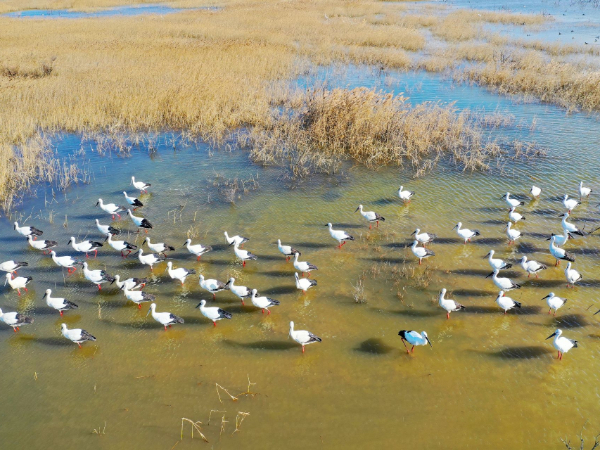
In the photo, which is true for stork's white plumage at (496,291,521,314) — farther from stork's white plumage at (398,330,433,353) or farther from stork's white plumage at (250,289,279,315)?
stork's white plumage at (250,289,279,315)

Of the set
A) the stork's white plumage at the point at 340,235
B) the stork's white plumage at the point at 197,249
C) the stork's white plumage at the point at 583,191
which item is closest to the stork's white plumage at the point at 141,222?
the stork's white plumage at the point at 197,249

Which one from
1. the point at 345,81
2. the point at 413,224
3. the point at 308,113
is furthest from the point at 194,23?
the point at 413,224

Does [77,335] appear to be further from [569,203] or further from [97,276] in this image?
[569,203]

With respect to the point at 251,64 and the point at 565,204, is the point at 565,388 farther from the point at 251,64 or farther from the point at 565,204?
the point at 251,64

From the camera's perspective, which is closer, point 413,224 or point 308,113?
point 413,224

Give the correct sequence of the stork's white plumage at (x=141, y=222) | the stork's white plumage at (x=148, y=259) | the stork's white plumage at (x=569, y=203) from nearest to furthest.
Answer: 1. the stork's white plumage at (x=148, y=259)
2. the stork's white plumage at (x=141, y=222)
3. the stork's white plumage at (x=569, y=203)

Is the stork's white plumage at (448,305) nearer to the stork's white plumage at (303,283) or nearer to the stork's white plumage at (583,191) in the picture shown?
the stork's white plumage at (303,283)
